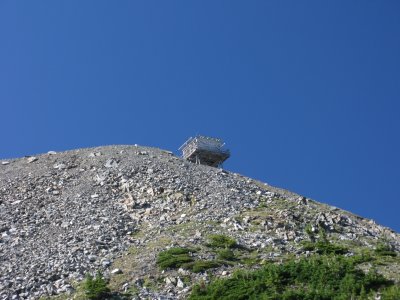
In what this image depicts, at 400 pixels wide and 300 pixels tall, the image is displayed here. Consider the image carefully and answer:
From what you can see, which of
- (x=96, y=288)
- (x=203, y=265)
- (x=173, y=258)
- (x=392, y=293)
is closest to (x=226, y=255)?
(x=203, y=265)

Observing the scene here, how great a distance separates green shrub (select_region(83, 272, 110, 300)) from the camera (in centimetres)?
2698

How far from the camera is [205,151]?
202 feet

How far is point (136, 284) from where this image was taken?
28.4 meters

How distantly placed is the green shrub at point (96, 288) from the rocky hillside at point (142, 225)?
0.50m

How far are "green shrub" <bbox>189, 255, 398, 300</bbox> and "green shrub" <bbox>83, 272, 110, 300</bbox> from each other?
3661mm

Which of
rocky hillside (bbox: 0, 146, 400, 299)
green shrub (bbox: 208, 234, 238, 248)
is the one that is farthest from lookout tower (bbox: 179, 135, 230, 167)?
green shrub (bbox: 208, 234, 238, 248)

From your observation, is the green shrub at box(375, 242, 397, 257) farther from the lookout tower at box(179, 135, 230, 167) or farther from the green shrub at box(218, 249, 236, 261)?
the lookout tower at box(179, 135, 230, 167)

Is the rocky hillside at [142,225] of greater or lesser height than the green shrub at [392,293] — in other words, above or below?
above

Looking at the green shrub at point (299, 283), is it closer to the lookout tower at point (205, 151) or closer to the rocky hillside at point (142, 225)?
the rocky hillside at point (142, 225)

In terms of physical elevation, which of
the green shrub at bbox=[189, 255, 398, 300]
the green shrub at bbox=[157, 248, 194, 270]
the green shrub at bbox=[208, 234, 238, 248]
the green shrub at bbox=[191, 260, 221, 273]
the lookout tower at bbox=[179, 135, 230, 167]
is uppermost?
the lookout tower at bbox=[179, 135, 230, 167]

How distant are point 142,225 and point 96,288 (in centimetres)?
1017

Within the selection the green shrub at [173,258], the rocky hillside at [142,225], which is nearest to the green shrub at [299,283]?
the rocky hillside at [142,225]

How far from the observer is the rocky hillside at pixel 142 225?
29.5 meters

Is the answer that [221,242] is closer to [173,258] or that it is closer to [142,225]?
[173,258]
